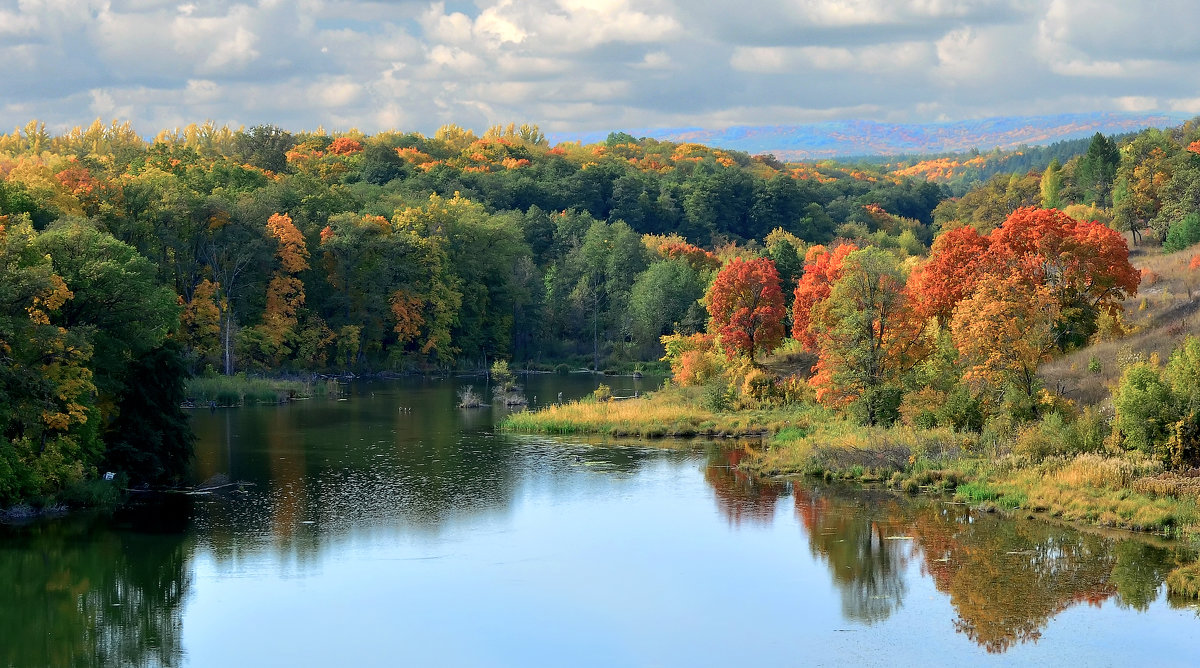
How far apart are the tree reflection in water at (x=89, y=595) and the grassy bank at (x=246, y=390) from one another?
94.5 ft

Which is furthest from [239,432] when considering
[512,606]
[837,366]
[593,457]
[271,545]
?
[512,606]

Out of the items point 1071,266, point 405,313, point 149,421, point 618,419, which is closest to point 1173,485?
point 1071,266

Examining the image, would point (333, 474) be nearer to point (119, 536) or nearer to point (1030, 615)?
point (119, 536)

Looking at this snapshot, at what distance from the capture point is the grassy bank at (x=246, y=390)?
A: 61.5 m

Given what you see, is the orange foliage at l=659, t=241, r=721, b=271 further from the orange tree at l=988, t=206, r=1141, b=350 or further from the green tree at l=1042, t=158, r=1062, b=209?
the orange tree at l=988, t=206, r=1141, b=350

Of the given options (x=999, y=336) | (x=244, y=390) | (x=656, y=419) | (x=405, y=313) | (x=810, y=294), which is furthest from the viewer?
(x=405, y=313)

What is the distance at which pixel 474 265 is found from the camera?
305 ft

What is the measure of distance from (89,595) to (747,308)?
35401mm

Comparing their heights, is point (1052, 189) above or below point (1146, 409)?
above

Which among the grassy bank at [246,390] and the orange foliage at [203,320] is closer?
the grassy bank at [246,390]

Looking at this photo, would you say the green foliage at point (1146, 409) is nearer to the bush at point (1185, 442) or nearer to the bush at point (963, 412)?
the bush at point (1185, 442)

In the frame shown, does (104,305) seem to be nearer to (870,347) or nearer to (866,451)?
(866,451)

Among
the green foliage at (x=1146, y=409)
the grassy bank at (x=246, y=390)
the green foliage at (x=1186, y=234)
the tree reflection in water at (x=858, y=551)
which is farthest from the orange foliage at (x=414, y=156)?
the green foliage at (x=1146, y=409)

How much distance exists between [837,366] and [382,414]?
25122 mm
